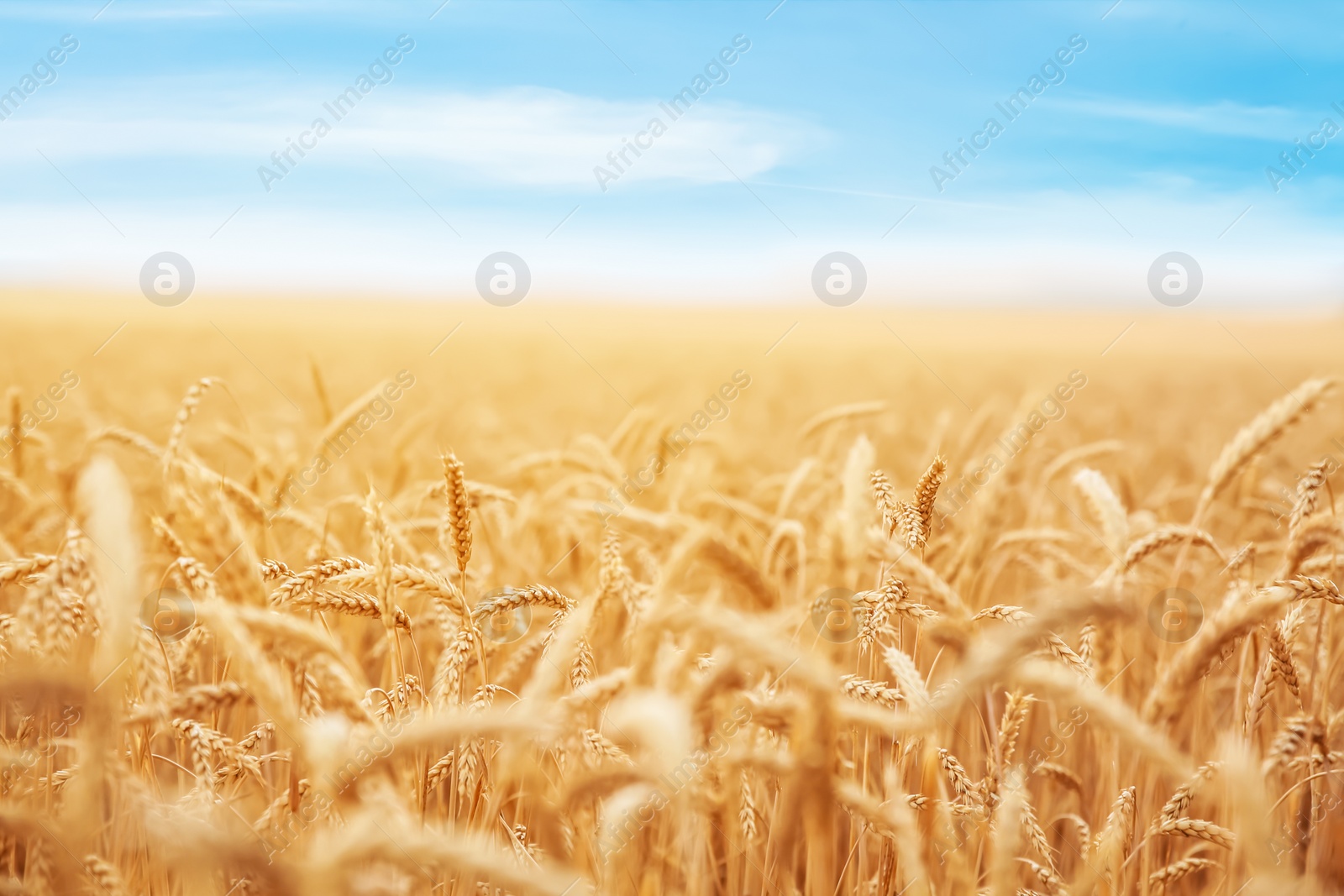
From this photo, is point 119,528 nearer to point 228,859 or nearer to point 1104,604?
point 228,859

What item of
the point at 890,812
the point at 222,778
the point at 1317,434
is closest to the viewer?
the point at 890,812

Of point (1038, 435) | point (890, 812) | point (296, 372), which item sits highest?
point (296, 372)

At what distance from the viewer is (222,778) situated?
1515 mm

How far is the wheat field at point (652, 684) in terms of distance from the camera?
→ 89 cm

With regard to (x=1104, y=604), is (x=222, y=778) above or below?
below

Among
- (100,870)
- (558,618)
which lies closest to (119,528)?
(100,870)

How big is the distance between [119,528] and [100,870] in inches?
26.6

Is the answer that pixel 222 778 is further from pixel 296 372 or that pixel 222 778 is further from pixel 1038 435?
→ pixel 296 372

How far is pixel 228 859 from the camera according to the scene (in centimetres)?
77

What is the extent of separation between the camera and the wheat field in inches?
35.1

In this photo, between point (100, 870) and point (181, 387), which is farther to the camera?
point (181, 387)

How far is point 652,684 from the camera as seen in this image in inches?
62.9

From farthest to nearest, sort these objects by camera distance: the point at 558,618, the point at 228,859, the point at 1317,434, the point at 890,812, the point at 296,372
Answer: the point at 296,372, the point at 1317,434, the point at 558,618, the point at 890,812, the point at 228,859

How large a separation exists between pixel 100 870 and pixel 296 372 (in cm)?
1302
